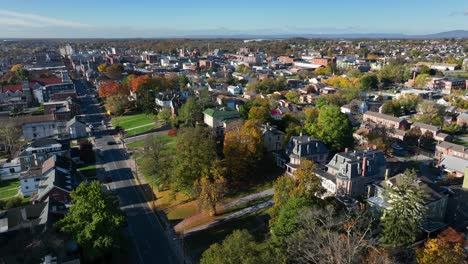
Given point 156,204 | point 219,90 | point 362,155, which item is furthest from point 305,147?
point 219,90

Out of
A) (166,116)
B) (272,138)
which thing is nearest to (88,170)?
(166,116)

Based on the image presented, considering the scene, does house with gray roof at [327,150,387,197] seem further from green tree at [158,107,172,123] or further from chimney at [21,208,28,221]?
green tree at [158,107,172,123]

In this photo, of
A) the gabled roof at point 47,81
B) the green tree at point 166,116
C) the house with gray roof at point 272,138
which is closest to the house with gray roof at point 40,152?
the green tree at point 166,116

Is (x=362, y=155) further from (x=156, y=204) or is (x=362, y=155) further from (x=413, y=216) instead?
(x=156, y=204)

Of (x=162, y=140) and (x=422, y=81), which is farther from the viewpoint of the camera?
(x=422, y=81)

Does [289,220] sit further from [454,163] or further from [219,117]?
[219,117]

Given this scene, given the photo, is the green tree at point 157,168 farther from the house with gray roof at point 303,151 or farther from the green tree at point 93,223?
the house with gray roof at point 303,151
